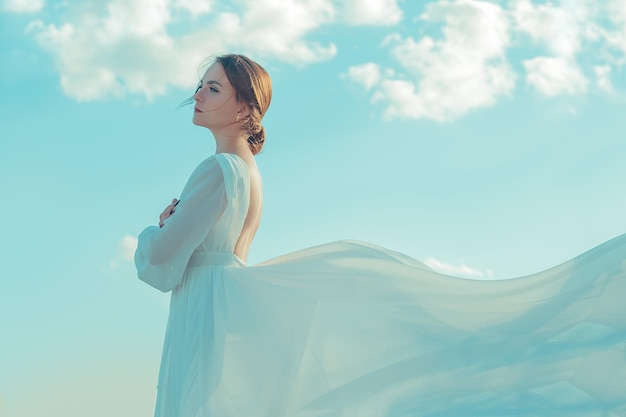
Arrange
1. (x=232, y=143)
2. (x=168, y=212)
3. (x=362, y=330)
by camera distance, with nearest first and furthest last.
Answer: (x=362, y=330) < (x=168, y=212) < (x=232, y=143)

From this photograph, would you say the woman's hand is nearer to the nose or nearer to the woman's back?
the woman's back

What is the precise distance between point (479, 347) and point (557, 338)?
0.91ft

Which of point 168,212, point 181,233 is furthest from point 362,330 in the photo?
point 168,212

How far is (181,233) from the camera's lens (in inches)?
135

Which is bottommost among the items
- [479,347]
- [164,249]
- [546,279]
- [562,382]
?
[562,382]

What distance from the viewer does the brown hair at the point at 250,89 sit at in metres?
3.95

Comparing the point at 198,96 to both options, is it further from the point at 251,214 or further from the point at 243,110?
the point at 251,214

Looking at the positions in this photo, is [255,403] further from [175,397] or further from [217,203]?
[217,203]

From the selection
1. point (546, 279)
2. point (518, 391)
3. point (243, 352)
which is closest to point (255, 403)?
point (243, 352)

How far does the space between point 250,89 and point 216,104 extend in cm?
17

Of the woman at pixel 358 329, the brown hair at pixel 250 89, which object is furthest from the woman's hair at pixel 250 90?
the woman at pixel 358 329

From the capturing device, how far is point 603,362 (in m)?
3.01

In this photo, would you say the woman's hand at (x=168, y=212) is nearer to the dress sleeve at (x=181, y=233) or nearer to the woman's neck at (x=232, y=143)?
the dress sleeve at (x=181, y=233)

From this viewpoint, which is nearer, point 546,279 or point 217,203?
point 546,279
